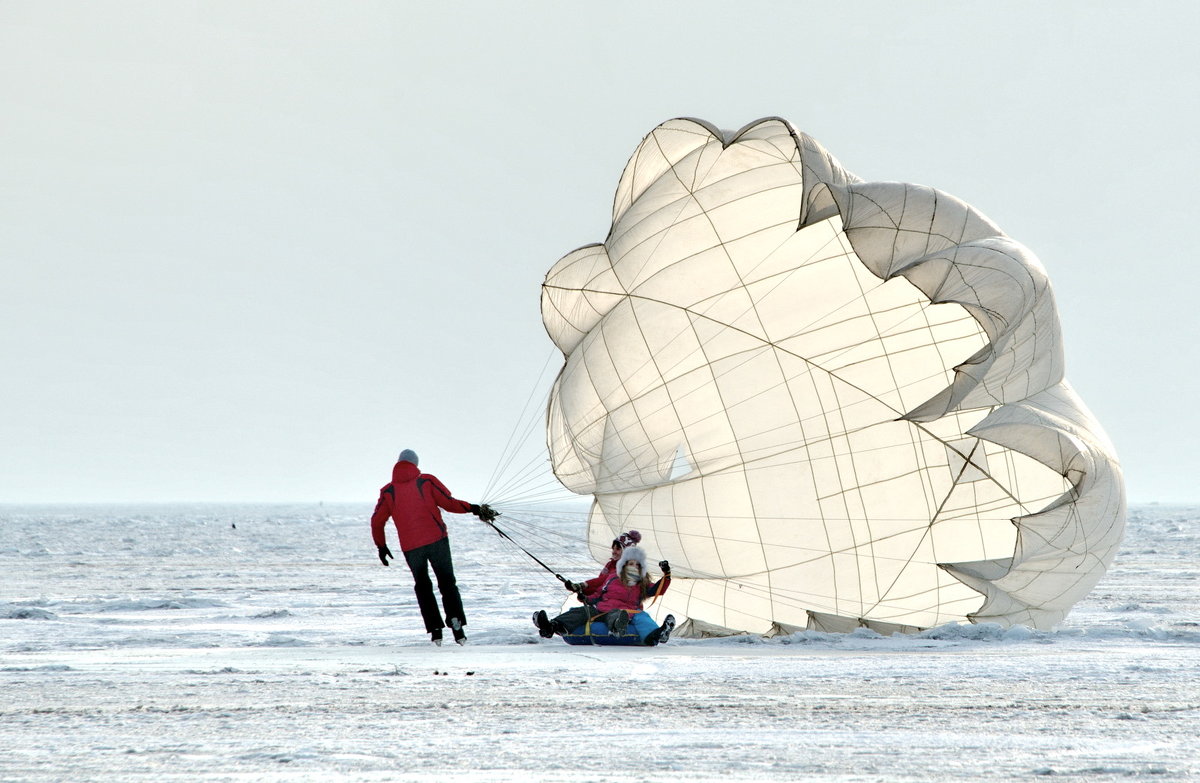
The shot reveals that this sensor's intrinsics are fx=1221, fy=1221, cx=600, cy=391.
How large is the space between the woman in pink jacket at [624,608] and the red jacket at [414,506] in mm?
1226

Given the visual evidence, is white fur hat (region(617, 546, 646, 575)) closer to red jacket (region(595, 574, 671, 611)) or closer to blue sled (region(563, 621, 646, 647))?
red jacket (region(595, 574, 671, 611))

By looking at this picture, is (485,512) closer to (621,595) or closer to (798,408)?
(621,595)

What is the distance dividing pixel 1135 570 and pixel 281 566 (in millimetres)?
16328

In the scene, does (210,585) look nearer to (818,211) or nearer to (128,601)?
(128,601)

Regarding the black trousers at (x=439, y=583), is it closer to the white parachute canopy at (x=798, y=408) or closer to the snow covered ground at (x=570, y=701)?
the snow covered ground at (x=570, y=701)

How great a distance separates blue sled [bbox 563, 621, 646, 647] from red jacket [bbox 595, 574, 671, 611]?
0.18 m

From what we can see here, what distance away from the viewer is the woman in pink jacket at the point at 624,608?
420 inches

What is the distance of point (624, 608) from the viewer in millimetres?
10891

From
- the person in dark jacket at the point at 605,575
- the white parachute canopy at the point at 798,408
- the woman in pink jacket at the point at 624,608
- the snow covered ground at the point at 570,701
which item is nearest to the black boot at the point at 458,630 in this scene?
the snow covered ground at the point at 570,701

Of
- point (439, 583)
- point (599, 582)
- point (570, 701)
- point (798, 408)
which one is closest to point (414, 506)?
point (439, 583)

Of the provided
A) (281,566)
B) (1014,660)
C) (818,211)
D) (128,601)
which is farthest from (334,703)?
(281,566)

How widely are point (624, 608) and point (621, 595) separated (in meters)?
0.13

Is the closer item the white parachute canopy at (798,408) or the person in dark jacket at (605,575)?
the white parachute canopy at (798,408)

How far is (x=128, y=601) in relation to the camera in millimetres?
15273
